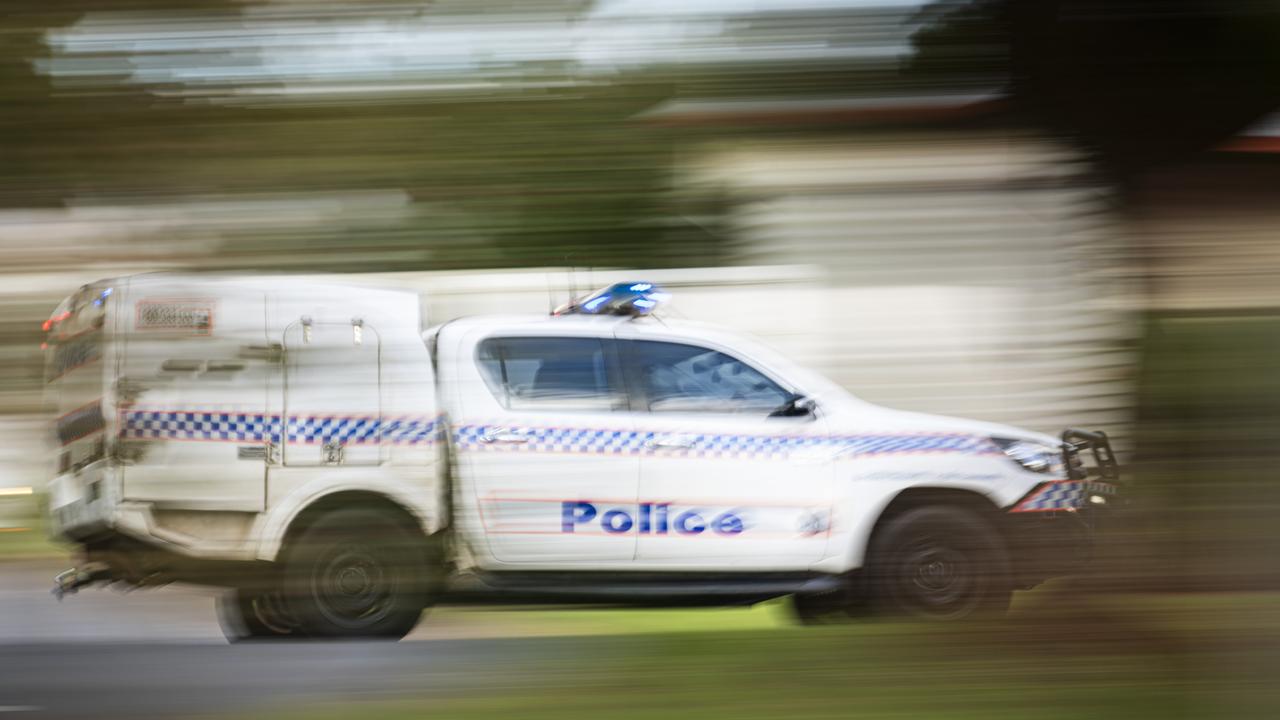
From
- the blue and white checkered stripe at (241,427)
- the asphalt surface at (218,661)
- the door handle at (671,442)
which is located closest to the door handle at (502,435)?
the blue and white checkered stripe at (241,427)

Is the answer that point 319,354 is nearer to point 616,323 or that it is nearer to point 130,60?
point 130,60

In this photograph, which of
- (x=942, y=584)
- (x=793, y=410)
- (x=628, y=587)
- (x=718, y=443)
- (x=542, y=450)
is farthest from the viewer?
(x=718, y=443)

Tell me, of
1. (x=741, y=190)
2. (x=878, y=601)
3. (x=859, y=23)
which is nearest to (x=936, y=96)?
(x=859, y=23)

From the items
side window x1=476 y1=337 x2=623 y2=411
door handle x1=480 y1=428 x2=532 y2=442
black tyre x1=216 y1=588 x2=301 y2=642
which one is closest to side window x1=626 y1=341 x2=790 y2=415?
side window x1=476 y1=337 x2=623 y2=411

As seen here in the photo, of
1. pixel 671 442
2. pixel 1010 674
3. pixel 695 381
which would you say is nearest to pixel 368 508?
pixel 1010 674

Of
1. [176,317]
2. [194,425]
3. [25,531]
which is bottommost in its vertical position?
[25,531]

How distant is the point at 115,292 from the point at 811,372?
845mm

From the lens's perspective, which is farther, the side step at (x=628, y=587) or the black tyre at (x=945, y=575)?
the side step at (x=628, y=587)

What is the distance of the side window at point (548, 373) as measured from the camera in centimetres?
174

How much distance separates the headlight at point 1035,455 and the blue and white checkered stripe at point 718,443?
0.14 metres

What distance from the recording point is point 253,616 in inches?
52.3

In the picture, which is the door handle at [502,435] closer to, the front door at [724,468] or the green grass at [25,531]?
the green grass at [25,531]

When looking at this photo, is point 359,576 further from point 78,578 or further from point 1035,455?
point 1035,455

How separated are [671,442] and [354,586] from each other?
152 centimetres
